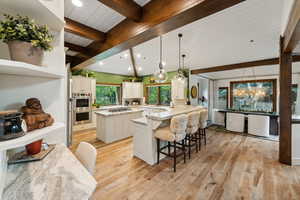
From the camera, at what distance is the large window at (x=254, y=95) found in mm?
5266

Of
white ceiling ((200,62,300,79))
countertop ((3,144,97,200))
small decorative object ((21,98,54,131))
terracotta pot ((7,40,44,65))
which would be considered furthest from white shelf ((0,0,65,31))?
white ceiling ((200,62,300,79))

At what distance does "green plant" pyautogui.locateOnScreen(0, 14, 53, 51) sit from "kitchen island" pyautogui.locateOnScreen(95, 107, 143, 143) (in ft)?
10.1

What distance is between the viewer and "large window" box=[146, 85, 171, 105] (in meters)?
6.32

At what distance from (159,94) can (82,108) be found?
3.66 meters

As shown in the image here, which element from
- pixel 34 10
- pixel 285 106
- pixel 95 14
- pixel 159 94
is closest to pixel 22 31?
pixel 34 10

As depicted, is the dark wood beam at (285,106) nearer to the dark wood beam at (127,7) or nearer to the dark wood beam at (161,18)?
the dark wood beam at (161,18)

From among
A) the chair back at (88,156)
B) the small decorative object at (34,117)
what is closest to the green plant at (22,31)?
the small decorative object at (34,117)

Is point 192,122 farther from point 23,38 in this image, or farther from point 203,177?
point 23,38

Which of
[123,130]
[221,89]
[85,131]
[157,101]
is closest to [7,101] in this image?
[123,130]

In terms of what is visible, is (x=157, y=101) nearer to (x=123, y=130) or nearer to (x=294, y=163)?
(x=123, y=130)

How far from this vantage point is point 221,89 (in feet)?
21.4

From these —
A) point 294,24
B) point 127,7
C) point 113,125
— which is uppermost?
point 127,7

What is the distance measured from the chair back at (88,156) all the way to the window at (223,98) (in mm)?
6806

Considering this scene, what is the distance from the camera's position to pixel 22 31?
2.26 feet
